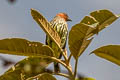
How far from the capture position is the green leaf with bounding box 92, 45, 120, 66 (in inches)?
82.2

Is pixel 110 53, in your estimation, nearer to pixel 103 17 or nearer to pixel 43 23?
pixel 103 17

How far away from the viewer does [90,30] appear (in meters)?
2.04

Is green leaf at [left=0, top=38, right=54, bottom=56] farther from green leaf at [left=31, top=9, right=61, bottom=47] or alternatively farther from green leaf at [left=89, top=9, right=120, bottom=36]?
green leaf at [left=89, top=9, right=120, bottom=36]

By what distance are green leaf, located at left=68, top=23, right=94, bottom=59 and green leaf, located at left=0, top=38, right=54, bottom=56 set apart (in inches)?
6.7

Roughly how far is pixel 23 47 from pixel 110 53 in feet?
2.05

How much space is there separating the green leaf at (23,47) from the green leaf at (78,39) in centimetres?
17

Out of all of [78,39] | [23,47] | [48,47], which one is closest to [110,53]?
[78,39]

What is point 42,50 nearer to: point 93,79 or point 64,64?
point 64,64

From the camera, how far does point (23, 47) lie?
2189mm

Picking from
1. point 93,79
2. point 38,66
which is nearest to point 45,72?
point 93,79

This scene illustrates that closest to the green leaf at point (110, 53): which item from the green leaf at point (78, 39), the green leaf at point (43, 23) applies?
the green leaf at point (78, 39)

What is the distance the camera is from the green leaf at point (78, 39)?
2.05 meters

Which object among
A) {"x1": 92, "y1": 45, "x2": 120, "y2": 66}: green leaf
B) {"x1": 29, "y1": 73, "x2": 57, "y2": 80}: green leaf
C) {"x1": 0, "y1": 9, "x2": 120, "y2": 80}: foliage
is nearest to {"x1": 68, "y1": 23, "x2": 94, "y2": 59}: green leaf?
{"x1": 0, "y1": 9, "x2": 120, "y2": 80}: foliage

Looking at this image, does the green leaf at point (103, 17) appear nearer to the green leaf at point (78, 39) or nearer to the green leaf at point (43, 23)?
the green leaf at point (78, 39)
